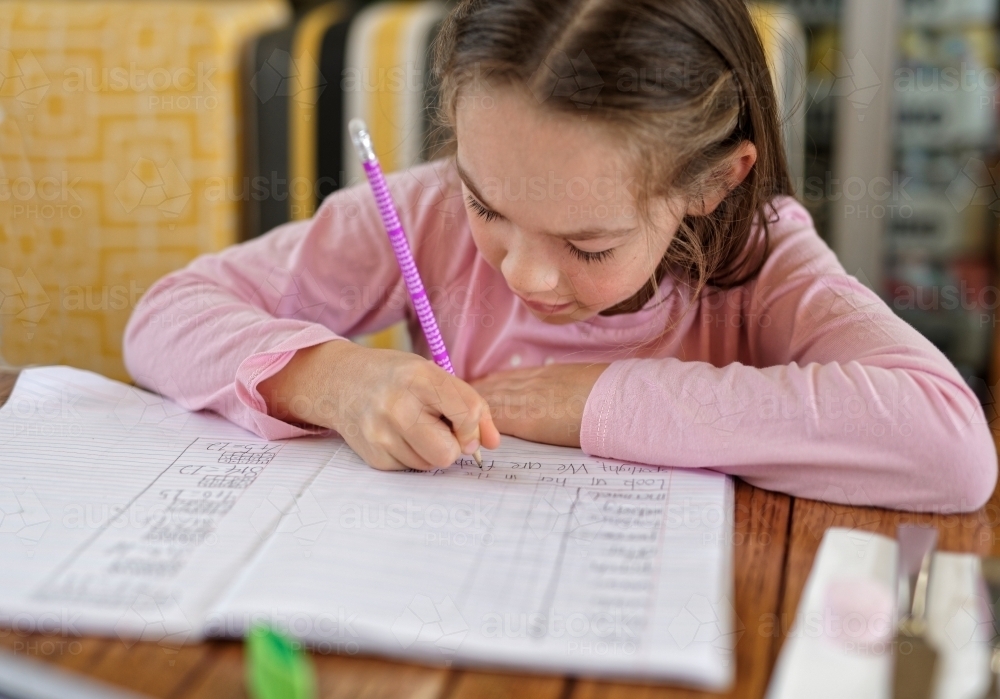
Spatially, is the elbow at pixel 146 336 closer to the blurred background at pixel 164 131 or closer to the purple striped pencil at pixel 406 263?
the purple striped pencil at pixel 406 263

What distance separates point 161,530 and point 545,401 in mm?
269

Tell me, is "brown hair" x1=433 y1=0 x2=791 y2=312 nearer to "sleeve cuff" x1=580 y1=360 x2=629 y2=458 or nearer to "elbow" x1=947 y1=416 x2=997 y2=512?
"sleeve cuff" x1=580 y1=360 x2=629 y2=458

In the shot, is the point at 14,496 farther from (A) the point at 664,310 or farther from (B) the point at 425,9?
(B) the point at 425,9

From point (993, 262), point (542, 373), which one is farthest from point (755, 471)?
point (993, 262)

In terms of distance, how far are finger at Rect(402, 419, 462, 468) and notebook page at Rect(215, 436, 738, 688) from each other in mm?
14

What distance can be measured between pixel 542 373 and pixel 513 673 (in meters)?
0.32

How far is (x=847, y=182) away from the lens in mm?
2111

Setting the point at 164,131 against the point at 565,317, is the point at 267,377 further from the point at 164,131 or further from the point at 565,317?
the point at 164,131

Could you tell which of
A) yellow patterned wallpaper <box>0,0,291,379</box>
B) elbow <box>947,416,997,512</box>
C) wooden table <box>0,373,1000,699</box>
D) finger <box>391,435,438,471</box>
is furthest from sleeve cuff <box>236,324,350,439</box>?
yellow patterned wallpaper <box>0,0,291,379</box>

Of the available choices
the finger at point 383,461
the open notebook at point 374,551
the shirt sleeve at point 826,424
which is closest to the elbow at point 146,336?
the open notebook at point 374,551

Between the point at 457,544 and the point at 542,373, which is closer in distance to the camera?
the point at 457,544

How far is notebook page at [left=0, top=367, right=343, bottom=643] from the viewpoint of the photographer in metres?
0.48

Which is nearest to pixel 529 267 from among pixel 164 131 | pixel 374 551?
pixel 374 551

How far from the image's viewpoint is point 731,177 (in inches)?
29.6
